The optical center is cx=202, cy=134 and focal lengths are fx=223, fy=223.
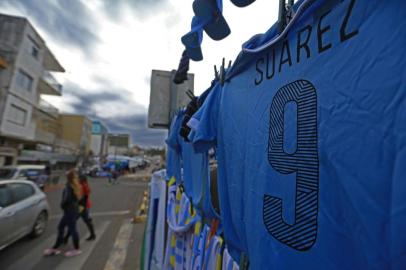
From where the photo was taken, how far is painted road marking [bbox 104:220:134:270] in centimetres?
410

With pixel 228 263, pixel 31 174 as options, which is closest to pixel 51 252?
pixel 228 263

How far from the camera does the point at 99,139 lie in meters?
51.2

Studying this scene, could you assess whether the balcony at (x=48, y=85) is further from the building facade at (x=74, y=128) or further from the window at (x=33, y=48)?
the building facade at (x=74, y=128)

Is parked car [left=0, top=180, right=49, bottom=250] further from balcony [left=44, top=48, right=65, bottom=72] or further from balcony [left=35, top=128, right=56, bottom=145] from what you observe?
balcony [left=44, top=48, right=65, bottom=72]

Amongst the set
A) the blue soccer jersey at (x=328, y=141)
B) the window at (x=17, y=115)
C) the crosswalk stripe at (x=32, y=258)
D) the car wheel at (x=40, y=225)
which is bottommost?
the crosswalk stripe at (x=32, y=258)

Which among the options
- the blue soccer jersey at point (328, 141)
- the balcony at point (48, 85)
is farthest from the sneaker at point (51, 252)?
the balcony at point (48, 85)

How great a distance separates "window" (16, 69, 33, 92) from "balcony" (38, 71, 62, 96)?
1.48 metres

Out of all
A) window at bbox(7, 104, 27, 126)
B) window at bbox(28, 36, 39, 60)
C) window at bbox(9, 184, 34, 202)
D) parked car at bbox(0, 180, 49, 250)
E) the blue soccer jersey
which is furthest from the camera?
window at bbox(28, 36, 39, 60)

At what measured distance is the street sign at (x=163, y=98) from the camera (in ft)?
10.9

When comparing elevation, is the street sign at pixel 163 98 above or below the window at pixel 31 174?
above

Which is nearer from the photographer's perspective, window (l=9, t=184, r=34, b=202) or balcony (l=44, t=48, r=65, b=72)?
window (l=9, t=184, r=34, b=202)

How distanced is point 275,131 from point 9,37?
20.6 metres

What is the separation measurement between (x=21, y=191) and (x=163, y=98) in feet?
14.2

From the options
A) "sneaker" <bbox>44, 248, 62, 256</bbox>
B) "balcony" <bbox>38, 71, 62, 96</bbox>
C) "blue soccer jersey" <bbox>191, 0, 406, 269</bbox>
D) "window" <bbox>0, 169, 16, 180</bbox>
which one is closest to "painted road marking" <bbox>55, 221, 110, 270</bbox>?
"sneaker" <bbox>44, 248, 62, 256</bbox>
